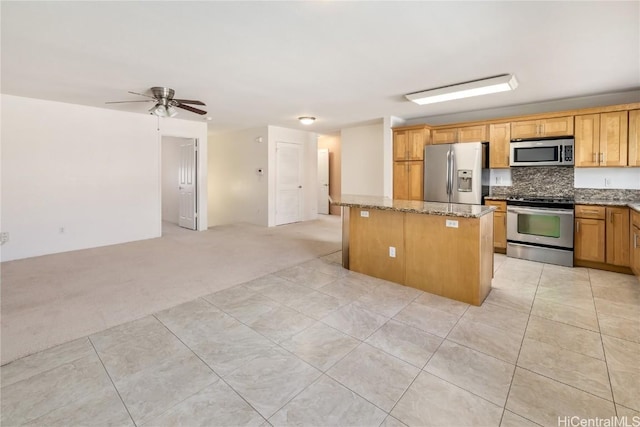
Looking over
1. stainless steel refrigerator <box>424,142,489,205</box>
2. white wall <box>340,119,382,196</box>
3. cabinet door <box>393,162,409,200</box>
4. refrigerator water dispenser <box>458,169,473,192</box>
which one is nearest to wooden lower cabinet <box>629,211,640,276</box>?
stainless steel refrigerator <box>424,142,489,205</box>

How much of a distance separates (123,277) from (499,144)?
19.0 ft

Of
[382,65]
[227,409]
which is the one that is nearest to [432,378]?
[227,409]

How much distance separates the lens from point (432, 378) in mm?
1865

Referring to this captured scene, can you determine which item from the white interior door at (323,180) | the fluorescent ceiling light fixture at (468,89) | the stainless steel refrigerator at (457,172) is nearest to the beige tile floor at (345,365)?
the stainless steel refrigerator at (457,172)

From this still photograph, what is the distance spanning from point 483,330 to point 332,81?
3188 millimetres

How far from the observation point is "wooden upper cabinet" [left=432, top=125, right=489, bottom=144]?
5028mm

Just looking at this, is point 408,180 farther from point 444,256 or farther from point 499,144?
point 444,256

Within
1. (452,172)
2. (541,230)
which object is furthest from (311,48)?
(541,230)

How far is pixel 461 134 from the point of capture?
5.26 metres

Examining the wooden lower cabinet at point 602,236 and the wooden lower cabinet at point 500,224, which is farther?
the wooden lower cabinet at point 500,224

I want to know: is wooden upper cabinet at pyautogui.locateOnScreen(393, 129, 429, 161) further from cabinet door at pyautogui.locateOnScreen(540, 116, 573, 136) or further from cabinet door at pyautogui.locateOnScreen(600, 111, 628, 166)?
cabinet door at pyautogui.locateOnScreen(600, 111, 628, 166)

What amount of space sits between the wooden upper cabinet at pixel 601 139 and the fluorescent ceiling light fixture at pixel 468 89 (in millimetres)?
1292

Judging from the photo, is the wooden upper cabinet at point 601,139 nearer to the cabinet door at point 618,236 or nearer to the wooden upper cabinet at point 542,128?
the wooden upper cabinet at point 542,128

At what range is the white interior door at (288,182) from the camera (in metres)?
7.55
